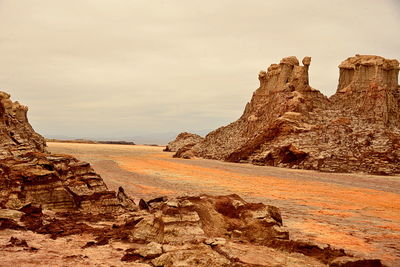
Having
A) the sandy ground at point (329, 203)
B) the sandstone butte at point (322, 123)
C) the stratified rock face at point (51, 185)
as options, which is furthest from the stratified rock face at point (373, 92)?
the stratified rock face at point (51, 185)

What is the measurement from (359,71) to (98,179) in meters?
40.1

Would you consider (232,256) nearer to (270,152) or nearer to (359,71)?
(270,152)

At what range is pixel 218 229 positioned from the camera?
9555 mm

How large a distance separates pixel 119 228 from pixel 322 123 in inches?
1415

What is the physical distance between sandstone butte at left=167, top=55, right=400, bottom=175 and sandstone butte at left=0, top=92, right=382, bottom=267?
26.5m

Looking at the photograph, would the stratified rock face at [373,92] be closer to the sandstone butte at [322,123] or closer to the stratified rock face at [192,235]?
the sandstone butte at [322,123]

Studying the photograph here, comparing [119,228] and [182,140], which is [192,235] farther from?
[182,140]

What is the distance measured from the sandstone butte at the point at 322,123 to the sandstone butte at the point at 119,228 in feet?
87.0

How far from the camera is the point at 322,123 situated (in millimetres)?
41594

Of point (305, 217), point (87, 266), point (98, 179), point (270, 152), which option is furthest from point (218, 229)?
point (270, 152)

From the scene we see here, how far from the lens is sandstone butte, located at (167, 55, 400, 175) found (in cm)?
3500

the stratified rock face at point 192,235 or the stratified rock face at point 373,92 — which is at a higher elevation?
the stratified rock face at point 373,92

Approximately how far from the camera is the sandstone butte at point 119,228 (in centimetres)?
733

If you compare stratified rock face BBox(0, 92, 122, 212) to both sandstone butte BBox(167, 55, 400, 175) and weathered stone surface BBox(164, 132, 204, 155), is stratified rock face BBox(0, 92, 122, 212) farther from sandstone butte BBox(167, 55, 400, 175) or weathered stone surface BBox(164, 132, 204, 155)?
weathered stone surface BBox(164, 132, 204, 155)
